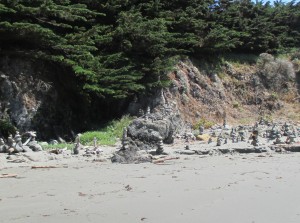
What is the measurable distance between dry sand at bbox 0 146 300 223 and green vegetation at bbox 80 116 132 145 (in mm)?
4687

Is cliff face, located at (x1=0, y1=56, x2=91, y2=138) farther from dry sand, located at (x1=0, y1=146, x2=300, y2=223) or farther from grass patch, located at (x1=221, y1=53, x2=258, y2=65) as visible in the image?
grass patch, located at (x1=221, y1=53, x2=258, y2=65)

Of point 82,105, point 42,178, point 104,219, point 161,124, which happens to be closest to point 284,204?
point 104,219

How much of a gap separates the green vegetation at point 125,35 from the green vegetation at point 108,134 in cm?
95

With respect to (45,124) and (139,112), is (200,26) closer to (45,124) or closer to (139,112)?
(139,112)

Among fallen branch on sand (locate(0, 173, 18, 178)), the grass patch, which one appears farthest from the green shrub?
the grass patch

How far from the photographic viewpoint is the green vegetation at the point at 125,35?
14555 mm

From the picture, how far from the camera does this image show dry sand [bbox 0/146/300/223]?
4.61 m

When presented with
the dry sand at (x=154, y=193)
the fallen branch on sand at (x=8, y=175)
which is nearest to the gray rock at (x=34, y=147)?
the dry sand at (x=154, y=193)

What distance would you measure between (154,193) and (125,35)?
12.4 meters

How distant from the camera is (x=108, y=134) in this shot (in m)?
14.9

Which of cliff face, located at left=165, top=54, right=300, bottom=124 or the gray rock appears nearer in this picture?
the gray rock

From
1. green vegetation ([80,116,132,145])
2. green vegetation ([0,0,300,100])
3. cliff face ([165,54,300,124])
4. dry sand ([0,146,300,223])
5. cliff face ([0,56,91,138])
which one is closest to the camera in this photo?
dry sand ([0,146,300,223])

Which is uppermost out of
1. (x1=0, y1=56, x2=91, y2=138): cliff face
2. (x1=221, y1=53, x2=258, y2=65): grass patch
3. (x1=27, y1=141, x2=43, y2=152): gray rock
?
(x1=221, y1=53, x2=258, y2=65): grass patch

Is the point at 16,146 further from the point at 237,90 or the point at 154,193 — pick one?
the point at 237,90
